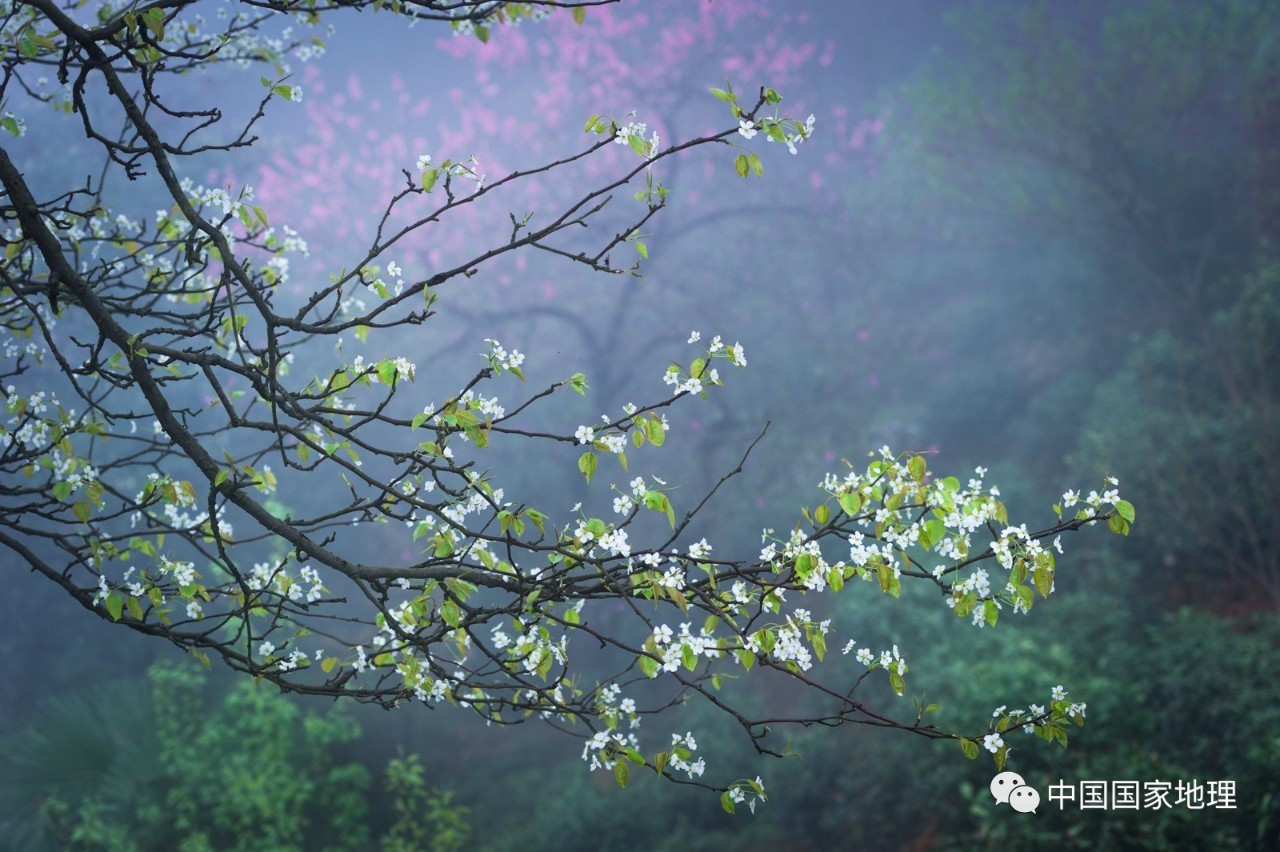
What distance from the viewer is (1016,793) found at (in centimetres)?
425

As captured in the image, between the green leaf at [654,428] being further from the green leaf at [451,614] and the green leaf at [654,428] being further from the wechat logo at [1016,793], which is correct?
the wechat logo at [1016,793]

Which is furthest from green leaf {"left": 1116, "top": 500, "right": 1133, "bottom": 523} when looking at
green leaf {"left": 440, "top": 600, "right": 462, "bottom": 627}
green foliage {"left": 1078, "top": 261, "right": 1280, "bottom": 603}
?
green foliage {"left": 1078, "top": 261, "right": 1280, "bottom": 603}

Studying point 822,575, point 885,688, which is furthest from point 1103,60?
point 822,575

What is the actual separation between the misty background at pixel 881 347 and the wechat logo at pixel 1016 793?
0.09 meters

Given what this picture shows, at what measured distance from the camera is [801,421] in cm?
969

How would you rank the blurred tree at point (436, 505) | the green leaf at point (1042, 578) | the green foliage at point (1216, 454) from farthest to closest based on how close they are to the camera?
the green foliage at point (1216, 454) < the blurred tree at point (436, 505) < the green leaf at point (1042, 578)

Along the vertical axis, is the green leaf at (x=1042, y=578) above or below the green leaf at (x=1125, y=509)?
below

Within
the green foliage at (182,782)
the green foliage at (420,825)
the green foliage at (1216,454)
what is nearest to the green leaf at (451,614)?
the green foliage at (420,825)

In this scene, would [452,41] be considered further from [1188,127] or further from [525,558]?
[1188,127]

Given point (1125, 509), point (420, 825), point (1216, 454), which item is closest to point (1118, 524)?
point (1125, 509)

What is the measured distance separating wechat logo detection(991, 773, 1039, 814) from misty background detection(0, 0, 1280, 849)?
85 millimetres

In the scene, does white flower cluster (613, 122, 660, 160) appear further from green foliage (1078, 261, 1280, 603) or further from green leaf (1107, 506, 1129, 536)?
green foliage (1078, 261, 1280, 603)

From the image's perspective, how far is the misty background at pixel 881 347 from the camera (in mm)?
5320

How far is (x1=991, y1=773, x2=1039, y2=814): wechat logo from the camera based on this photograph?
4238mm
